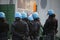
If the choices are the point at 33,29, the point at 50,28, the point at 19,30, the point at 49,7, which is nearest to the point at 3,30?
the point at 19,30

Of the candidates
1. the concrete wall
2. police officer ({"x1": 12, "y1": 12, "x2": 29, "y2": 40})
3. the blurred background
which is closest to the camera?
police officer ({"x1": 12, "y1": 12, "x2": 29, "y2": 40})

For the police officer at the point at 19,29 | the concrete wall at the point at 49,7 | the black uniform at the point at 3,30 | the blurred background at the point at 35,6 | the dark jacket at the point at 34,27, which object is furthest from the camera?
the concrete wall at the point at 49,7

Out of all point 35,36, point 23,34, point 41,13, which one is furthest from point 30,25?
point 41,13

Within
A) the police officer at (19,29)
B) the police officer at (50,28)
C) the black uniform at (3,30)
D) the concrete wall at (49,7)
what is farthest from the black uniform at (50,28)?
the concrete wall at (49,7)

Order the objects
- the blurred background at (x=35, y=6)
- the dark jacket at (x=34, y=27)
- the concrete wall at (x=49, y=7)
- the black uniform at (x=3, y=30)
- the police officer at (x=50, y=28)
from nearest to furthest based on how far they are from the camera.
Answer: the black uniform at (x=3, y=30), the dark jacket at (x=34, y=27), the police officer at (x=50, y=28), the blurred background at (x=35, y=6), the concrete wall at (x=49, y=7)

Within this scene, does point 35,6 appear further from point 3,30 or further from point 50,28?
point 3,30

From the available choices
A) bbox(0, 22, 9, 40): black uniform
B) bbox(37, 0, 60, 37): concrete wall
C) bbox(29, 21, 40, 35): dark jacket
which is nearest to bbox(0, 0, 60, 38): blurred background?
bbox(37, 0, 60, 37): concrete wall

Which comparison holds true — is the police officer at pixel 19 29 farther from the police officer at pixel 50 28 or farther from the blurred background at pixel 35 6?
the blurred background at pixel 35 6

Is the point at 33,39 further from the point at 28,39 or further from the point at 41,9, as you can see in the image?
the point at 41,9

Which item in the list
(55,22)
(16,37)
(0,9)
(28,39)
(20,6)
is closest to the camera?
(16,37)

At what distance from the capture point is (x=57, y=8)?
2012cm

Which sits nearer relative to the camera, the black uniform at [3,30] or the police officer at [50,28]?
the black uniform at [3,30]

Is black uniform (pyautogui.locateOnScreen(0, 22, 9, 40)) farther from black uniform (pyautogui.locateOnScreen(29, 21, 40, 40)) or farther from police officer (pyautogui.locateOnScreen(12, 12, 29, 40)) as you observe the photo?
black uniform (pyautogui.locateOnScreen(29, 21, 40, 40))

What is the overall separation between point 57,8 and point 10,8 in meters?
3.25
